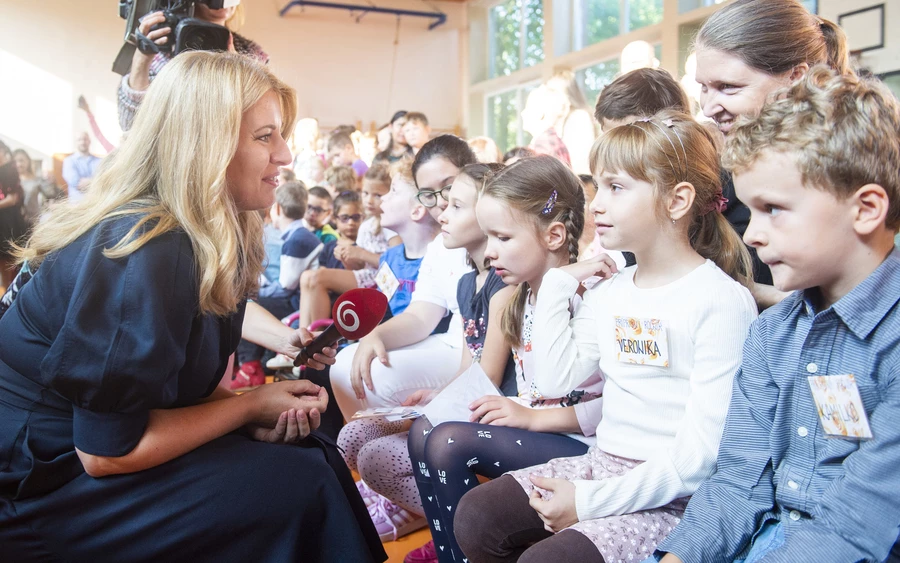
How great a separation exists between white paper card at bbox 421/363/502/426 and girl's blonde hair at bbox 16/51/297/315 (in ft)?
1.84

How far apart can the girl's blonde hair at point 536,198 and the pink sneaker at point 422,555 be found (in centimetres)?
62

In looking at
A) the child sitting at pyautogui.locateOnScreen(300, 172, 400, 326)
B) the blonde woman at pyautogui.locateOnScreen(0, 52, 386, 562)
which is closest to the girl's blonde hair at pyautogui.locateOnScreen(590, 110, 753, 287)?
the blonde woman at pyautogui.locateOnScreen(0, 52, 386, 562)

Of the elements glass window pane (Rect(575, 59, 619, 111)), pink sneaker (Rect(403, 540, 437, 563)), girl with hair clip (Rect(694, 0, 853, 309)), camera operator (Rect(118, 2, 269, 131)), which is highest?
glass window pane (Rect(575, 59, 619, 111))

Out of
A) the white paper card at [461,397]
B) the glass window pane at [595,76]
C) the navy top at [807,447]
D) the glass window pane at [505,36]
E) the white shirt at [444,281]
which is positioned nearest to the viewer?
the navy top at [807,447]

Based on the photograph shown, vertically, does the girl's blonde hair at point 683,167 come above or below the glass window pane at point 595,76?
below

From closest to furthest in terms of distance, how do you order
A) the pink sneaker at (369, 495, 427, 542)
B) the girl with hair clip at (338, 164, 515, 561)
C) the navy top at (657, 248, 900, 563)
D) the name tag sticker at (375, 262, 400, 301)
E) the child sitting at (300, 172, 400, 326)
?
the navy top at (657, 248, 900, 563), the girl with hair clip at (338, 164, 515, 561), the pink sneaker at (369, 495, 427, 542), the name tag sticker at (375, 262, 400, 301), the child sitting at (300, 172, 400, 326)

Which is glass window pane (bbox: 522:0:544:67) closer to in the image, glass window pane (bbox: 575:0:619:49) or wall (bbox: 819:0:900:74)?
glass window pane (bbox: 575:0:619:49)

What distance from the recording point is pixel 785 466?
1.08 m

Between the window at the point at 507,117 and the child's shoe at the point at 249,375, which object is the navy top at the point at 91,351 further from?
the window at the point at 507,117

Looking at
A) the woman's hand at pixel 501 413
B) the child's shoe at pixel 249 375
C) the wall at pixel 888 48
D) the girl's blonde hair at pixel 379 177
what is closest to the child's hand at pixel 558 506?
the woman's hand at pixel 501 413

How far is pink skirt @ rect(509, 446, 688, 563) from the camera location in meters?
1.18

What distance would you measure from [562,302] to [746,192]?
531 millimetres

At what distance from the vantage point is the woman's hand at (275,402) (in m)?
1.50

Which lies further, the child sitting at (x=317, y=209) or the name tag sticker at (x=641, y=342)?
the child sitting at (x=317, y=209)
